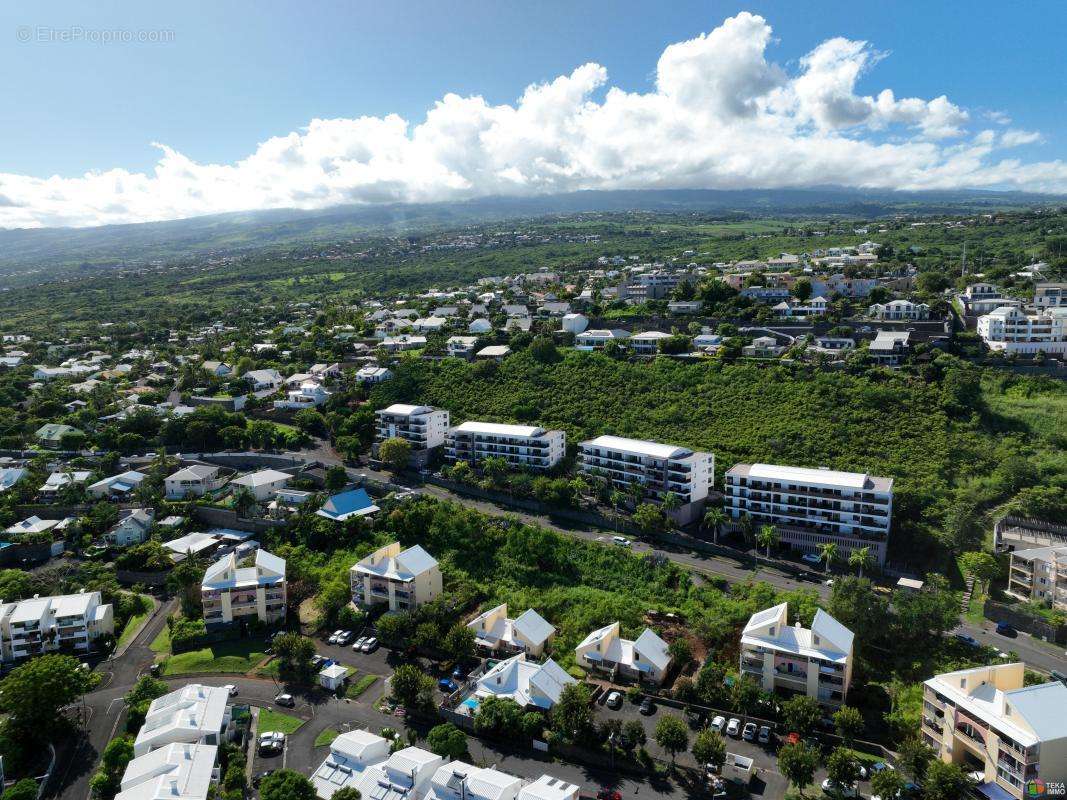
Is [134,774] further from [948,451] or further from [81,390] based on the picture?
[81,390]

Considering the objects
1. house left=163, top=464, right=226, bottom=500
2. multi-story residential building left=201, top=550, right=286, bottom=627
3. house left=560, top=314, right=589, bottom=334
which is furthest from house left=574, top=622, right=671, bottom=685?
house left=560, top=314, right=589, bottom=334

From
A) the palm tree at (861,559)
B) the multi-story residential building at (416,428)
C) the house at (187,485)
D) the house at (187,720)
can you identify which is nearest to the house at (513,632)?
the house at (187,720)

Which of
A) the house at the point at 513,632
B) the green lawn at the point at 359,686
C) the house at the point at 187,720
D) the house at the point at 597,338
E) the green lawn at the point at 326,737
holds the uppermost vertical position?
the house at the point at 597,338

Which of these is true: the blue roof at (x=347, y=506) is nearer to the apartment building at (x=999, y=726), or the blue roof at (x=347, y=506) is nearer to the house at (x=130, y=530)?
the house at (x=130, y=530)

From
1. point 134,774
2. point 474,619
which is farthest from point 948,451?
point 134,774

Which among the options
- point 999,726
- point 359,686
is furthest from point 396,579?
point 999,726

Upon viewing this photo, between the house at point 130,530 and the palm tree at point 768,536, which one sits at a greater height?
the palm tree at point 768,536

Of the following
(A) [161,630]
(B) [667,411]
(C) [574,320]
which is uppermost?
(C) [574,320]
